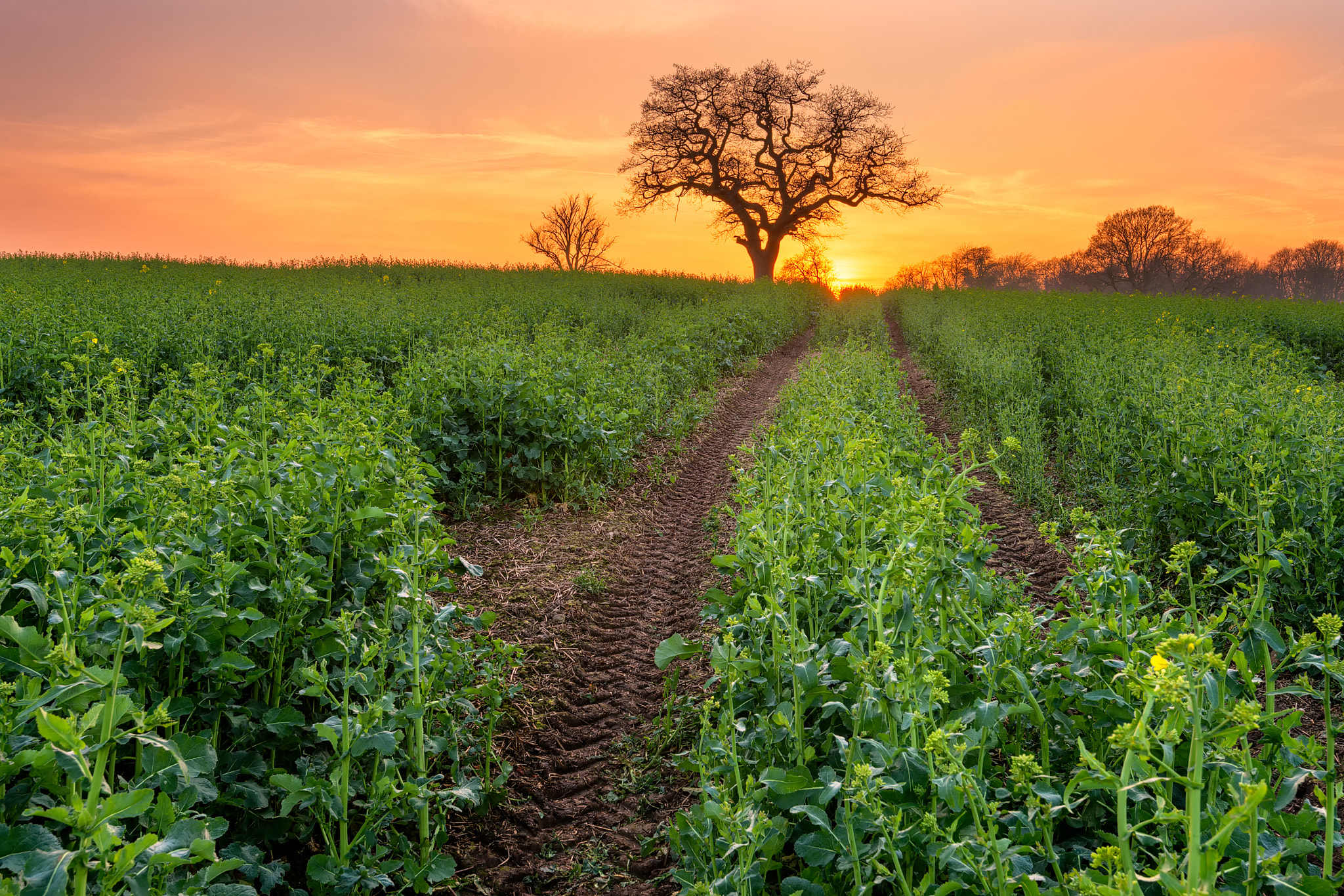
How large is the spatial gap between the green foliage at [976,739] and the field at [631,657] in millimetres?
20

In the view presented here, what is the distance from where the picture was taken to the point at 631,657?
4.95m

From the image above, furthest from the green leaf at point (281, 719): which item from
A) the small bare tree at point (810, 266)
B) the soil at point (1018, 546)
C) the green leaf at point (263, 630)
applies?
the small bare tree at point (810, 266)

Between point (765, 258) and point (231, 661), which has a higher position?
point (765, 258)

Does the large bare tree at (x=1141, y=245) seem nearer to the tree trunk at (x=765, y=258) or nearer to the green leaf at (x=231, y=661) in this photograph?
the tree trunk at (x=765, y=258)

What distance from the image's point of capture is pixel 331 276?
902 inches

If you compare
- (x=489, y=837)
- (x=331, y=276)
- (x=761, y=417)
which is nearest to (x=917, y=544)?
(x=489, y=837)

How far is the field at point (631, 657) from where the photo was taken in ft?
6.67

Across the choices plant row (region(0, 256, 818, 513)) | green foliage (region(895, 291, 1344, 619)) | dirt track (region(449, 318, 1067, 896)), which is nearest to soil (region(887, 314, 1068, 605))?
dirt track (region(449, 318, 1067, 896))

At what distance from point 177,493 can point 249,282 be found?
1807 cm

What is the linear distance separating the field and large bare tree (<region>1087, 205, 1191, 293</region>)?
7010cm

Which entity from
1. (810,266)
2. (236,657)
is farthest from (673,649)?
(810,266)

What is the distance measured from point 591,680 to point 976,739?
9.26 ft

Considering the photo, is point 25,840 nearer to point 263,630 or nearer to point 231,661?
point 231,661

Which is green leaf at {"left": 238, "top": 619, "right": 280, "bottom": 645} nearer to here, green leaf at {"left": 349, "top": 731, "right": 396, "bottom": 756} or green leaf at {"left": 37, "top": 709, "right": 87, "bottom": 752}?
green leaf at {"left": 349, "top": 731, "right": 396, "bottom": 756}
